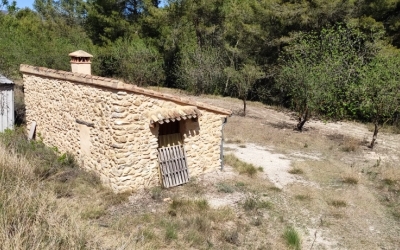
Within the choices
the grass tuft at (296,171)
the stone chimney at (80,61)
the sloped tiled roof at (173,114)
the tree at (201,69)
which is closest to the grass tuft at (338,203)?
the grass tuft at (296,171)

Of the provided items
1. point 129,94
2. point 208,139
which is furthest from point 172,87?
point 129,94

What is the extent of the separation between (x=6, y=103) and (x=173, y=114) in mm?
8193

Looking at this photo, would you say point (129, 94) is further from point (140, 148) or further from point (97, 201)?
point (97, 201)

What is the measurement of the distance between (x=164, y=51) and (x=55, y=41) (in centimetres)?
963

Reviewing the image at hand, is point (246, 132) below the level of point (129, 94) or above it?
below

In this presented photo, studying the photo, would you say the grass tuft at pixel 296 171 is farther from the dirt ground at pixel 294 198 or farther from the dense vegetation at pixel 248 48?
the dense vegetation at pixel 248 48

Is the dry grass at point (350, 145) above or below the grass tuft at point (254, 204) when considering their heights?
above

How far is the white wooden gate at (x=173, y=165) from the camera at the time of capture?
32.5ft

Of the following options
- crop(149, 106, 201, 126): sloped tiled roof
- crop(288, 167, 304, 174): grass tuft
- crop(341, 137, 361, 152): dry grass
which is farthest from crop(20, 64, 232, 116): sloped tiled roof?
crop(341, 137, 361, 152): dry grass

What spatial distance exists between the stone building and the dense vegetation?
335 inches

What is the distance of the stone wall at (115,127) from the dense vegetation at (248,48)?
841 cm

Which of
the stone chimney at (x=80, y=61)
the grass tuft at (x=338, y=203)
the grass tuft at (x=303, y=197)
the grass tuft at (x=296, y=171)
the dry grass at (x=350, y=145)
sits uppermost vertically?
the stone chimney at (x=80, y=61)

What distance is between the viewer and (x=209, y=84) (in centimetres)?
2855

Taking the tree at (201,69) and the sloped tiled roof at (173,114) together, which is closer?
the sloped tiled roof at (173,114)
